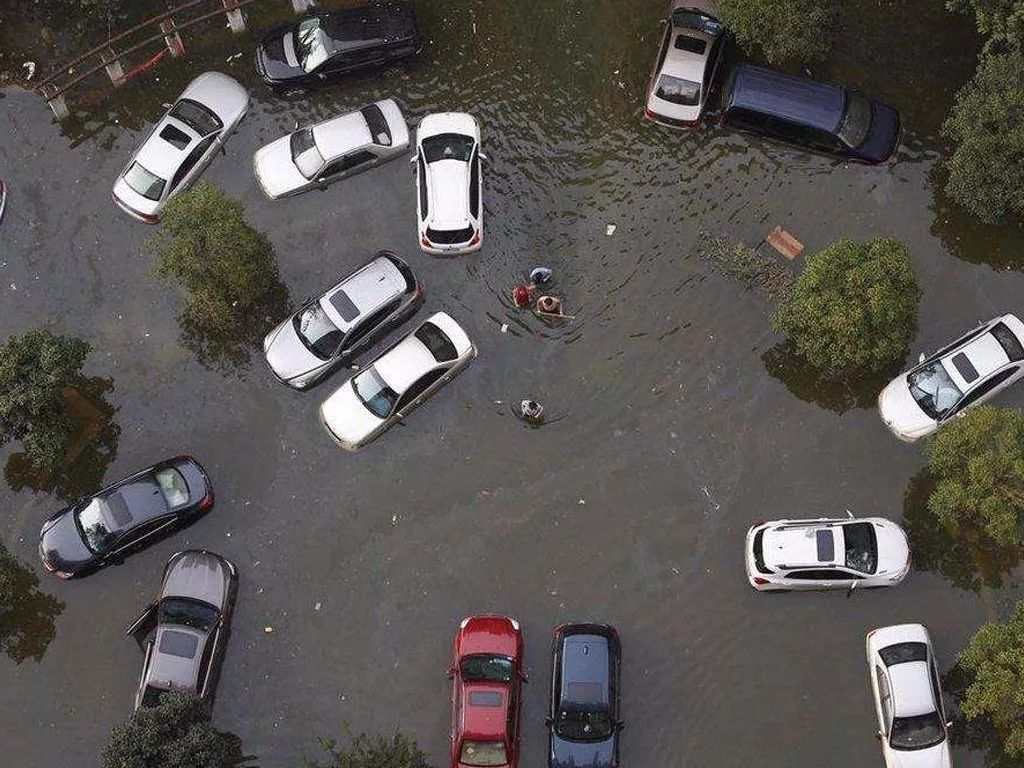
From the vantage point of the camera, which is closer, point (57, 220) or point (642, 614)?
point (642, 614)

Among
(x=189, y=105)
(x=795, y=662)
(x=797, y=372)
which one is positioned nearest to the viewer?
(x=795, y=662)

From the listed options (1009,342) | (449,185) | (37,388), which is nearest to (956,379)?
(1009,342)

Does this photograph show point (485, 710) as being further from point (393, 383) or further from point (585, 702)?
point (393, 383)

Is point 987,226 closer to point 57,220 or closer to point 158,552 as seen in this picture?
point 158,552

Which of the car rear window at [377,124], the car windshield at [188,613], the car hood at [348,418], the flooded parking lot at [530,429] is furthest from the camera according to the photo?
the car rear window at [377,124]

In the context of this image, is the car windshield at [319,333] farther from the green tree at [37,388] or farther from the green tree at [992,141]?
the green tree at [992,141]

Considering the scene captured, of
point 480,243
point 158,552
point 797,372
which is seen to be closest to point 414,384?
point 480,243

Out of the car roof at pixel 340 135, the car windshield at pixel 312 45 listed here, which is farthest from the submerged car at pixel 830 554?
the car windshield at pixel 312 45
